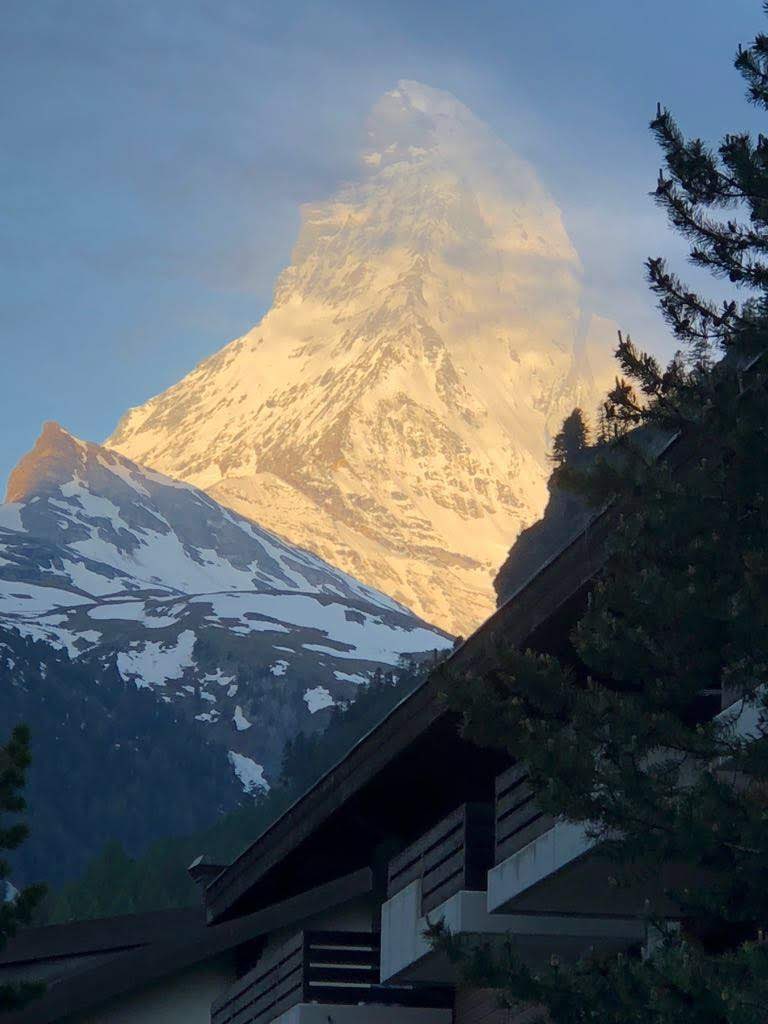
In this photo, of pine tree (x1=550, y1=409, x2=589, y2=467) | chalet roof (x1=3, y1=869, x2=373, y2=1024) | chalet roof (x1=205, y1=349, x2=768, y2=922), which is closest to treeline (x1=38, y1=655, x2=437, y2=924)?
pine tree (x1=550, y1=409, x2=589, y2=467)

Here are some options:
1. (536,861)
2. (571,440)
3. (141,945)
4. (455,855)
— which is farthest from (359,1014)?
(571,440)

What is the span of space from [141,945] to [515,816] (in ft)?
47.4

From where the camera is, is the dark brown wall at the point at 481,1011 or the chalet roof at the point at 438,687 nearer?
the chalet roof at the point at 438,687

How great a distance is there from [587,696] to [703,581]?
1.02 meters

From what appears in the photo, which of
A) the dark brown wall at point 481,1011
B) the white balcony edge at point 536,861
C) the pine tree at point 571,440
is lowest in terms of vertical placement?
the dark brown wall at point 481,1011

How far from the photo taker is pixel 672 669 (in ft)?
38.3

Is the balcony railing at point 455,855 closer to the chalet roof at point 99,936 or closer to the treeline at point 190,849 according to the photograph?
the chalet roof at point 99,936

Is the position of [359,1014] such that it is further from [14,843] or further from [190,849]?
[190,849]

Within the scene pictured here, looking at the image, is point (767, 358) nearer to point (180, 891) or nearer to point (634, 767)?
point (634, 767)

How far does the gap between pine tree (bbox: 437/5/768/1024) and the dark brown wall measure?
15.7ft

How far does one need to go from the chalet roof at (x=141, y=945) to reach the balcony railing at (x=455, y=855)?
161 inches

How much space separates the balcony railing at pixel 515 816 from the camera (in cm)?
1385

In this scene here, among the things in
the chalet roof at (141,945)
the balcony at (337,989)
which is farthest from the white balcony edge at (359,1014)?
the chalet roof at (141,945)

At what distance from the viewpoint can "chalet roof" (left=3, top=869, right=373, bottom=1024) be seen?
827 inches
